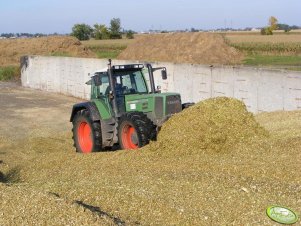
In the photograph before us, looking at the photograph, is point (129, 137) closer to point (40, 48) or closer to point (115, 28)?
point (40, 48)

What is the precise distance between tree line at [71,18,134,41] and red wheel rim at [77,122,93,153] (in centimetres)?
9210

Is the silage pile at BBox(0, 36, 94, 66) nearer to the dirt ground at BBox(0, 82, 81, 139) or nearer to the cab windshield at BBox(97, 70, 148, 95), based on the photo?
the dirt ground at BBox(0, 82, 81, 139)

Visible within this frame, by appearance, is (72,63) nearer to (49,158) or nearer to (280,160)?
(49,158)

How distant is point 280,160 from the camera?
868 cm

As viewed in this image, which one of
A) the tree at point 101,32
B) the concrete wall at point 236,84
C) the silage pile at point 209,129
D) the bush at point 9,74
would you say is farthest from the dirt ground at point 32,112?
the tree at point 101,32

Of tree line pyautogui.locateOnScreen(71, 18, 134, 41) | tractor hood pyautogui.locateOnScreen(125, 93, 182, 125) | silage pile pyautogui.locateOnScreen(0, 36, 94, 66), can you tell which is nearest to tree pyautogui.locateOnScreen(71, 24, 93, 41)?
tree line pyautogui.locateOnScreen(71, 18, 134, 41)

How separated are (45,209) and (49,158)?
18.2 ft

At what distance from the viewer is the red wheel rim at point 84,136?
1283 centimetres

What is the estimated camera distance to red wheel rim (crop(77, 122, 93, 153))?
12828mm

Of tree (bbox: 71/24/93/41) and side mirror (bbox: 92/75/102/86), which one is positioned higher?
tree (bbox: 71/24/93/41)

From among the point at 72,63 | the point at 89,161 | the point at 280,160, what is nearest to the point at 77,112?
the point at 89,161

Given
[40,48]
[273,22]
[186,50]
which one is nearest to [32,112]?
[186,50]

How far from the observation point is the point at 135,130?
1066 centimetres

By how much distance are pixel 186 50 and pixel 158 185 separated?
28832 millimetres
